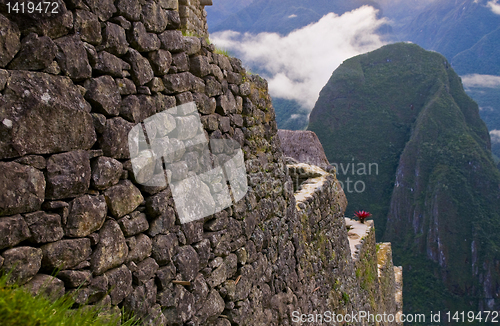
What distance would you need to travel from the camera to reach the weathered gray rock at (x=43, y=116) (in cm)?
181

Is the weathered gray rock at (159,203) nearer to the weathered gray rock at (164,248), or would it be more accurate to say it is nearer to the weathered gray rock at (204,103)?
the weathered gray rock at (164,248)

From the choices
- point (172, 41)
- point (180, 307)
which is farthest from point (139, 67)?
point (180, 307)

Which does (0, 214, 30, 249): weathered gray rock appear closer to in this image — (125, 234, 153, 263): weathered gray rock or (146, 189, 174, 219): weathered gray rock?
(125, 234, 153, 263): weathered gray rock

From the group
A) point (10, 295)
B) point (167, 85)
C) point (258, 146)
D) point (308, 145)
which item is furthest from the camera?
point (308, 145)

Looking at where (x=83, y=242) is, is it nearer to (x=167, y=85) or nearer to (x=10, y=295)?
(x=10, y=295)

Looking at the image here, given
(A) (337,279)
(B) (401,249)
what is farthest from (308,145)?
(B) (401,249)

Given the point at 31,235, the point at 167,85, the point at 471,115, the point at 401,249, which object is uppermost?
the point at 471,115

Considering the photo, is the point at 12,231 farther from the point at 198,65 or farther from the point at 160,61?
the point at 198,65

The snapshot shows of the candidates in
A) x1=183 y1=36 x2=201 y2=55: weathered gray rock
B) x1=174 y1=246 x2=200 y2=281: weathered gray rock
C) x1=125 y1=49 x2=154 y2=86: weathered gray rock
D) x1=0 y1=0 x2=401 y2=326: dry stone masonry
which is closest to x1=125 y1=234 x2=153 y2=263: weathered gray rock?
x1=0 y1=0 x2=401 y2=326: dry stone masonry

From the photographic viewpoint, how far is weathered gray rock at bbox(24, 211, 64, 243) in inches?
74.4

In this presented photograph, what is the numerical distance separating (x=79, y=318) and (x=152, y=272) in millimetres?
717

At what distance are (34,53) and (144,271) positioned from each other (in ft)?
5.26

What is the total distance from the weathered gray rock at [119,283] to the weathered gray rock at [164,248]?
302 mm

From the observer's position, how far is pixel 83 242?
2141 mm
